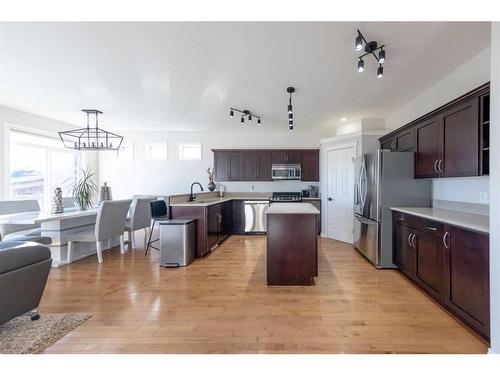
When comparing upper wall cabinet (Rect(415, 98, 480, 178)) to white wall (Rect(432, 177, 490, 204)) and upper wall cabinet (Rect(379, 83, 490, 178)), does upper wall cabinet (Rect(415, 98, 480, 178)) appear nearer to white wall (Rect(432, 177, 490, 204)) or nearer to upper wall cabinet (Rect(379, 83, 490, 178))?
upper wall cabinet (Rect(379, 83, 490, 178))

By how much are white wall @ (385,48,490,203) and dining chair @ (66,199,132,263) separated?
477 centimetres

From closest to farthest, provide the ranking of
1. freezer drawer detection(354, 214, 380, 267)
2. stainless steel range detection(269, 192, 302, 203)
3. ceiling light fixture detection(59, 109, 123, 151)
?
freezer drawer detection(354, 214, 380, 267), ceiling light fixture detection(59, 109, 123, 151), stainless steel range detection(269, 192, 302, 203)

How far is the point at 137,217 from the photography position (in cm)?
452

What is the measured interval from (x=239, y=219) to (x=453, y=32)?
4786mm

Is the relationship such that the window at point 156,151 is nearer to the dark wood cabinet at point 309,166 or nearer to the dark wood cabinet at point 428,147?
the dark wood cabinet at point 309,166

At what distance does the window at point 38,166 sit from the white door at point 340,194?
6.19 m

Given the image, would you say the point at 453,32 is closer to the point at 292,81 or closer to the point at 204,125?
the point at 292,81

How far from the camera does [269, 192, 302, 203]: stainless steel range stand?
569cm

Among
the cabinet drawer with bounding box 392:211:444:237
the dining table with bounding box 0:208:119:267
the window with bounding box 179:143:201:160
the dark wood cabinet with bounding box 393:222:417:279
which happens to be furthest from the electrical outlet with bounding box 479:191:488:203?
the window with bounding box 179:143:201:160

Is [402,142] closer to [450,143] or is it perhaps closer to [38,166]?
[450,143]

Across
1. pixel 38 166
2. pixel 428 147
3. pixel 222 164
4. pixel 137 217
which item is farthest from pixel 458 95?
pixel 38 166

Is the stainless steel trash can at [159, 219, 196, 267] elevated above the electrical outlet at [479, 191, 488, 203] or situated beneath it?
situated beneath

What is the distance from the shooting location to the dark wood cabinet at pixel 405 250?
2.88 m

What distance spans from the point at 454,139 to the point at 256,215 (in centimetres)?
401
